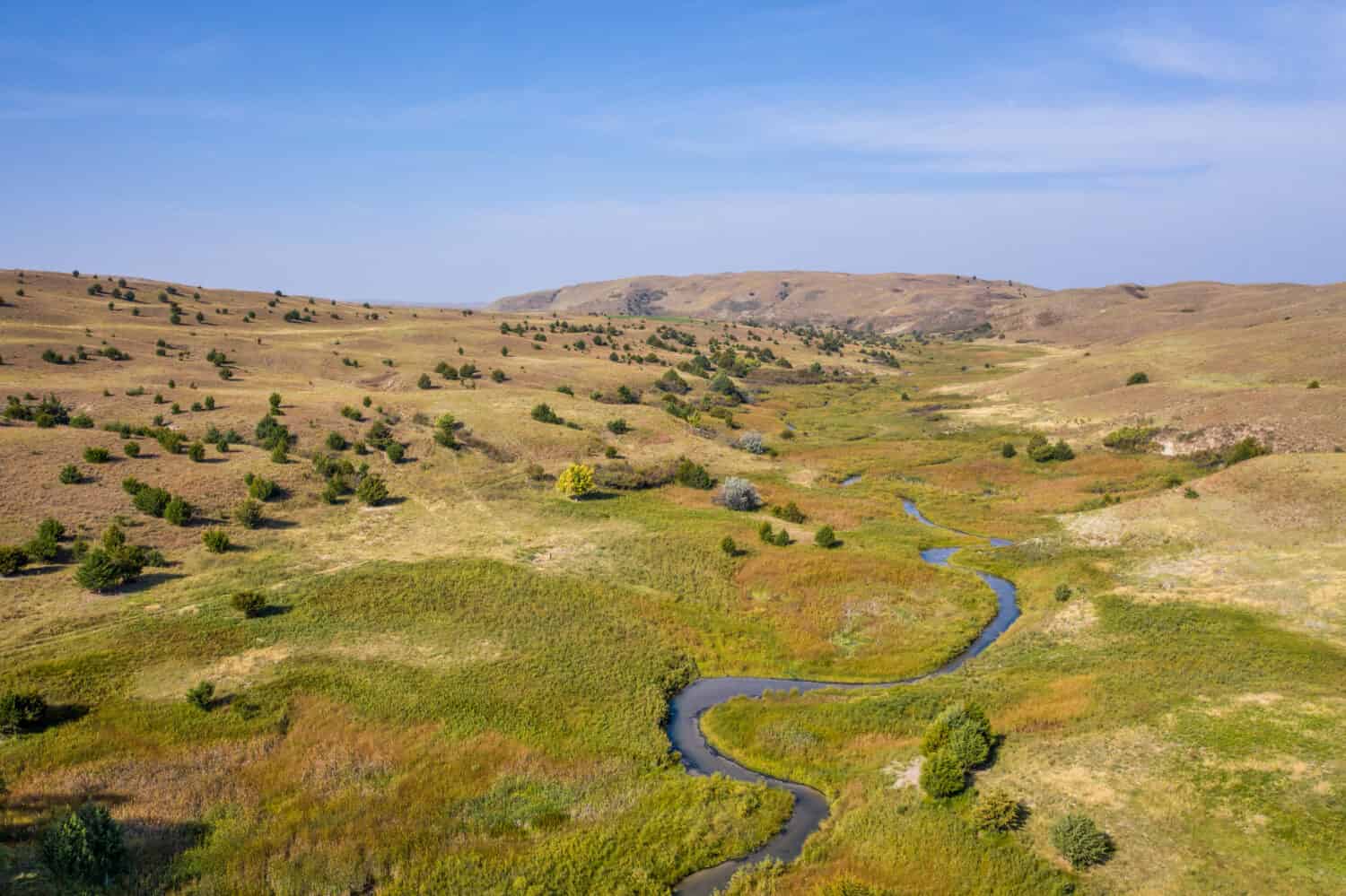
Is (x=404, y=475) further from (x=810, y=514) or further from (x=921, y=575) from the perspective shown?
(x=921, y=575)

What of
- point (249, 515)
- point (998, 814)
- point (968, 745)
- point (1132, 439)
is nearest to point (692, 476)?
point (249, 515)

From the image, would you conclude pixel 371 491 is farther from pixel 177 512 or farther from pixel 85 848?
pixel 85 848

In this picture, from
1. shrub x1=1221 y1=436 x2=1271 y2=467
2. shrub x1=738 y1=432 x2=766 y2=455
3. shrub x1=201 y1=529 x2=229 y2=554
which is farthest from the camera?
shrub x1=738 y1=432 x2=766 y2=455

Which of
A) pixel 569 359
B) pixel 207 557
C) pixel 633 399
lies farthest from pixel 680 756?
pixel 569 359

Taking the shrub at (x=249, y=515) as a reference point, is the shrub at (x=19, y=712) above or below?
below

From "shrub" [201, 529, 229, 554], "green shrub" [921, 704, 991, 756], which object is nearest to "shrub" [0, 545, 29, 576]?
"shrub" [201, 529, 229, 554]

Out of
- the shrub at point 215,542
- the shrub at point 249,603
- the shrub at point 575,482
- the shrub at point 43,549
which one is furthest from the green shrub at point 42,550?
the shrub at point 575,482

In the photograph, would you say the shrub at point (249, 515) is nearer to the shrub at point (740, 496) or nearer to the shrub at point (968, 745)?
the shrub at point (740, 496)

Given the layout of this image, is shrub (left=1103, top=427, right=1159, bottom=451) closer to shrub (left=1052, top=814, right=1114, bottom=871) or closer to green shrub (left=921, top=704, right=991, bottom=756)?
green shrub (left=921, top=704, right=991, bottom=756)
